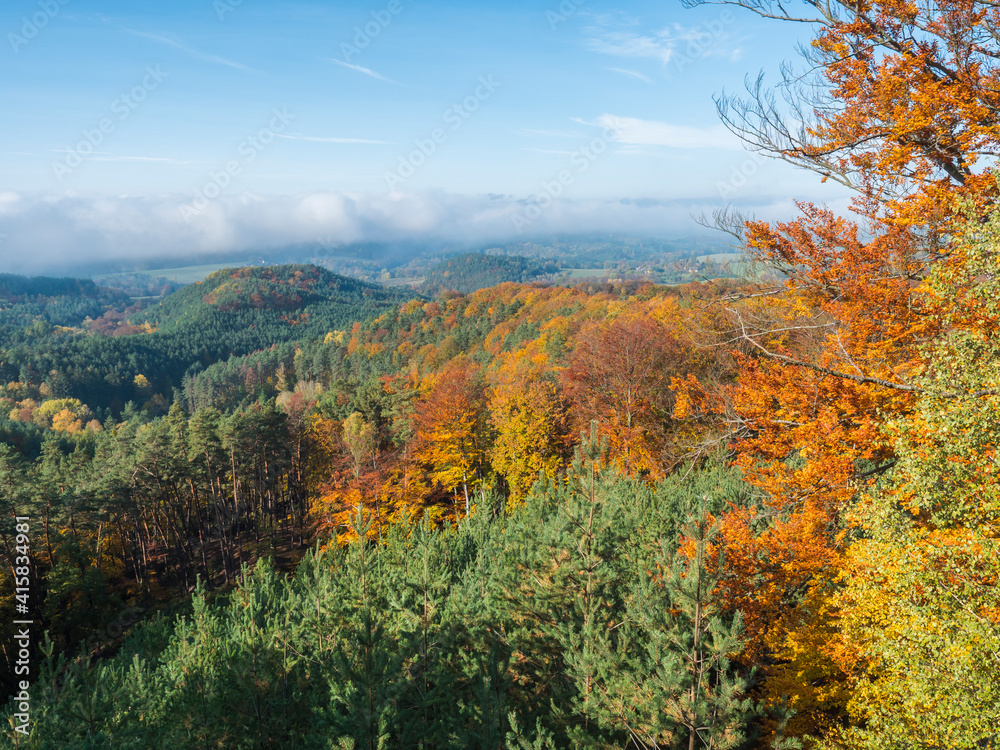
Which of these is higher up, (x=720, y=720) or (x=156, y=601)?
(x=720, y=720)

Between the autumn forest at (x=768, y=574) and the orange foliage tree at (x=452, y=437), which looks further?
the orange foliage tree at (x=452, y=437)

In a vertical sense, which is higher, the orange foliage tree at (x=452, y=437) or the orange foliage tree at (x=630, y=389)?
the orange foliage tree at (x=630, y=389)

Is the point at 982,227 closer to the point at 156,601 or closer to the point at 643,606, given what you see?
the point at 643,606

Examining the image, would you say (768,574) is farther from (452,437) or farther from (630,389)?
(452,437)

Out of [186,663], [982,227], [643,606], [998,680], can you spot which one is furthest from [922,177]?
[186,663]

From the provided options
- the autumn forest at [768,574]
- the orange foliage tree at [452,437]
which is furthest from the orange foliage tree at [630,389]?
the orange foliage tree at [452,437]

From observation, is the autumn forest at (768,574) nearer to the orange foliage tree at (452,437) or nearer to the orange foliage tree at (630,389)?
the orange foliage tree at (630,389)

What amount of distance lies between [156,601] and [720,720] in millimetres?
39837

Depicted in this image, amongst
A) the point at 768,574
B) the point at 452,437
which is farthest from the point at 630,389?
the point at 768,574

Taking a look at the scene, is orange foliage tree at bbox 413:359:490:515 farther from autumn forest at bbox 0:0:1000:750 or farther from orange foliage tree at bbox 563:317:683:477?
autumn forest at bbox 0:0:1000:750

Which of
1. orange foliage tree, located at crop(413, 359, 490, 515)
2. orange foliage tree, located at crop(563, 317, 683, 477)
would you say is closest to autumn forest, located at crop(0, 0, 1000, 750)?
orange foliage tree, located at crop(563, 317, 683, 477)

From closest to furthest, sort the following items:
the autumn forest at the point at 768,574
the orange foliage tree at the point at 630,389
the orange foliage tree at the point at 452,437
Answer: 1. the autumn forest at the point at 768,574
2. the orange foliage tree at the point at 630,389
3. the orange foliage tree at the point at 452,437

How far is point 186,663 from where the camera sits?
32.2ft

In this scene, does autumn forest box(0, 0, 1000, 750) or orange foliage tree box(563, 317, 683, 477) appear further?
orange foliage tree box(563, 317, 683, 477)
